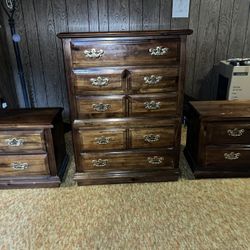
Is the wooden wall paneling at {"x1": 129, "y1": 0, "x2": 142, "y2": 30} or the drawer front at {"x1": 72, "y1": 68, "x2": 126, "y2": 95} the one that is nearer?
the drawer front at {"x1": 72, "y1": 68, "x2": 126, "y2": 95}

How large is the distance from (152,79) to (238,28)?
1.65 metres

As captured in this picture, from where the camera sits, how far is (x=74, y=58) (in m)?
1.66

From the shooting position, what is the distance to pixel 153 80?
1742 millimetres

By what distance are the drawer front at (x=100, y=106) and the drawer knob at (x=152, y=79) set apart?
0.20 metres

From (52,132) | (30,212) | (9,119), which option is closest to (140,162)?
(52,132)

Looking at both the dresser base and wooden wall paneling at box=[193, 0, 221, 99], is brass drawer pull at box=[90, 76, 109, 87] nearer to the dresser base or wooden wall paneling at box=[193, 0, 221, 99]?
the dresser base

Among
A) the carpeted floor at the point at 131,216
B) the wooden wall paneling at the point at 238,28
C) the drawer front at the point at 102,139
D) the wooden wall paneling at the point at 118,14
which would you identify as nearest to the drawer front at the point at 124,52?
the drawer front at the point at 102,139

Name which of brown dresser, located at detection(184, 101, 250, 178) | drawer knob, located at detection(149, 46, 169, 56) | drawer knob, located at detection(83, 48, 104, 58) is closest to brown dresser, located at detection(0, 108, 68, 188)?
drawer knob, located at detection(83, 48, 104, 58)

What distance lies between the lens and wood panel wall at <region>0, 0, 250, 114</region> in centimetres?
261

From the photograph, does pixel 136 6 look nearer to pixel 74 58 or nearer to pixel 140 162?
pixel 74 58

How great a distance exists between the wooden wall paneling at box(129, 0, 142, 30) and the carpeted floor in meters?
1.67

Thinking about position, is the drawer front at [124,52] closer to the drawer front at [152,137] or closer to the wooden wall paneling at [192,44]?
the drawer front at [152,137]

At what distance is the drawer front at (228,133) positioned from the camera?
6.30 feet

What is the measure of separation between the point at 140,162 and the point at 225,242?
0.79 meters
